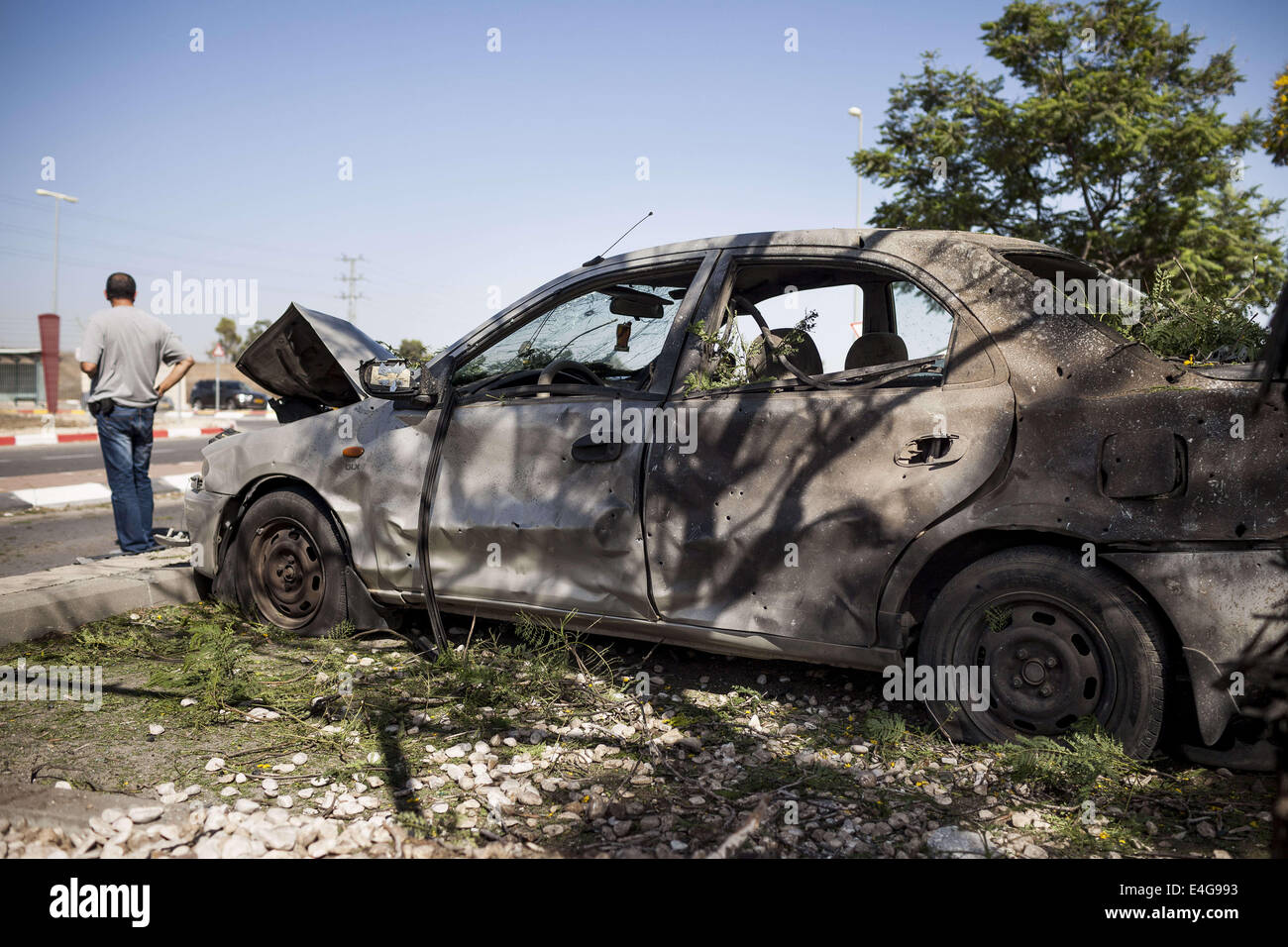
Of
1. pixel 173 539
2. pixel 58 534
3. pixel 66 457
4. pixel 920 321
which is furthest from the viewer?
pixel 66 457

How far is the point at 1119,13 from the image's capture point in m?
18.1

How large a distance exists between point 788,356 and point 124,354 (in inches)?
207

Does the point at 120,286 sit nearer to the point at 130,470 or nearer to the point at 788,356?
the point at 130,470

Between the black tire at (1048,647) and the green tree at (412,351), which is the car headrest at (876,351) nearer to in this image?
the black tire at (1048,647)

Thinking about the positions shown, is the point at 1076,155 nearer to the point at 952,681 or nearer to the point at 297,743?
the point at 952,681

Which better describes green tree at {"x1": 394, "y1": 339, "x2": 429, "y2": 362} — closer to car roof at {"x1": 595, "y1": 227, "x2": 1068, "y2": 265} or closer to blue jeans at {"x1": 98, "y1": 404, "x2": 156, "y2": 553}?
car roof at {"x1": 595, "y1": 227, "x2": 1068, "y2": 265}

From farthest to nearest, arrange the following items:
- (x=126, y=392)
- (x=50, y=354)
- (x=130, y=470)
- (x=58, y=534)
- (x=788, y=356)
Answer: (x=50, y=354), (x=58, y=534), (x=126, y=392), (x=130, y=470), (x=788, y=356)

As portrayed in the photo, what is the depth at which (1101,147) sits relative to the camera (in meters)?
17.4

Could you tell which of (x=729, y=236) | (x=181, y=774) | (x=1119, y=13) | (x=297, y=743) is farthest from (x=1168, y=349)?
(x=1119, y=13)

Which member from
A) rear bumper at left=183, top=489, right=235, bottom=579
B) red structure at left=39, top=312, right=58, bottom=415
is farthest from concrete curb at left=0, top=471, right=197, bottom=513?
red structure at left=39, top=312, right=58, bottom=415

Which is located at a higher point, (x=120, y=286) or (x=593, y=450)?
(x=120, y=286)

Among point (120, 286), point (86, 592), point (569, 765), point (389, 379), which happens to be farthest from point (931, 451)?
point (120, 286)

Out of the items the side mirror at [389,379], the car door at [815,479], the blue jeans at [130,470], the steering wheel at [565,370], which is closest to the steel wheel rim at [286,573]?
the side mirror at [389,379]
